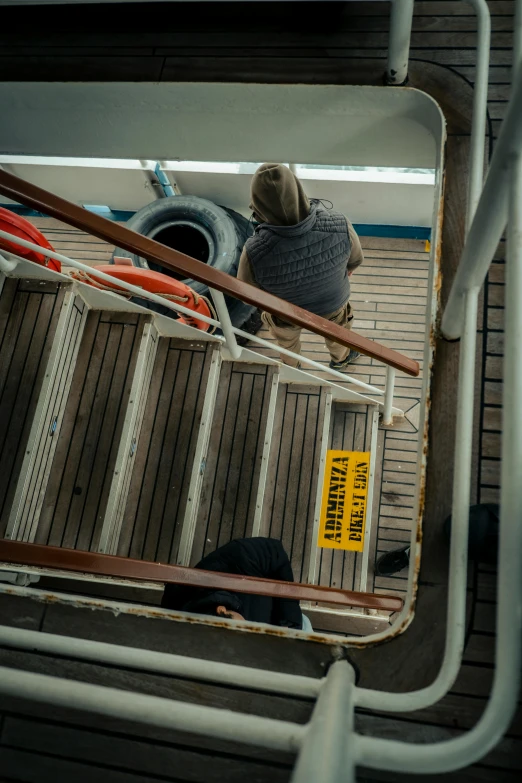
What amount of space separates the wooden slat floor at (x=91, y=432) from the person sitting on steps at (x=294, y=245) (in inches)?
31.9

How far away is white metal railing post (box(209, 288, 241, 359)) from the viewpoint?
1875mm

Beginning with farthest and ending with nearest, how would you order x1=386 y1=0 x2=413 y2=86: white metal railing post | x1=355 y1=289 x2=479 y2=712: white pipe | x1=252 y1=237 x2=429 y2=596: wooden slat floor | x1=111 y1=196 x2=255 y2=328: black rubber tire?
x1=111 y1=196 x2=255 y2=328: black rubber tire, x1=252 y1=237 x2=429 y2=596: wooden slat floor, x1=386 y1=0 x2=413 y2=86: white metal railing post, x1=355 y1=289 x2=479 y2=712: white pipe

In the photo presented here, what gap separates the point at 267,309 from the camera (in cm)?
174

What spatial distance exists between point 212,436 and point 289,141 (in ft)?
4.78

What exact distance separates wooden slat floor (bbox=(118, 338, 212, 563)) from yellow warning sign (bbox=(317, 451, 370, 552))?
901 millimetres

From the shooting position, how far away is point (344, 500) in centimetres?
309

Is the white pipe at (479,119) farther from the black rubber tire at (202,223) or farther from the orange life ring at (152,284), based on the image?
the black rubber tire at (202,223)

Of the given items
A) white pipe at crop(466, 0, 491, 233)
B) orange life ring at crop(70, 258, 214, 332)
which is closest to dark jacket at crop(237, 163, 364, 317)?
orange life ring at crop(70, 258, 214, 332)

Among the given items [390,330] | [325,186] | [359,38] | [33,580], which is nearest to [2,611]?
[33,580]

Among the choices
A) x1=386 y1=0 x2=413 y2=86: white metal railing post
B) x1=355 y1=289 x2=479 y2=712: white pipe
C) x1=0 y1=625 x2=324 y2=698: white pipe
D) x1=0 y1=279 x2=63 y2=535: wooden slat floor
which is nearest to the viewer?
x1=0 y1=625 x2=324 y2=698: white pipe

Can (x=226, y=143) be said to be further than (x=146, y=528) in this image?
No

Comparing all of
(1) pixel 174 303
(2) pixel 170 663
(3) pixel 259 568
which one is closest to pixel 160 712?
(2) pixel 170 663

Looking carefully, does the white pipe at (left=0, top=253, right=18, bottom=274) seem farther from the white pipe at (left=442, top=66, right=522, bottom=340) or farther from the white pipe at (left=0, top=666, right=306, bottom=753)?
the white pipe at (left=0, top=666, right=306, bottom=753)

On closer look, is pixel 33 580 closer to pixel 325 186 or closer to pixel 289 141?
pixel 289 141
